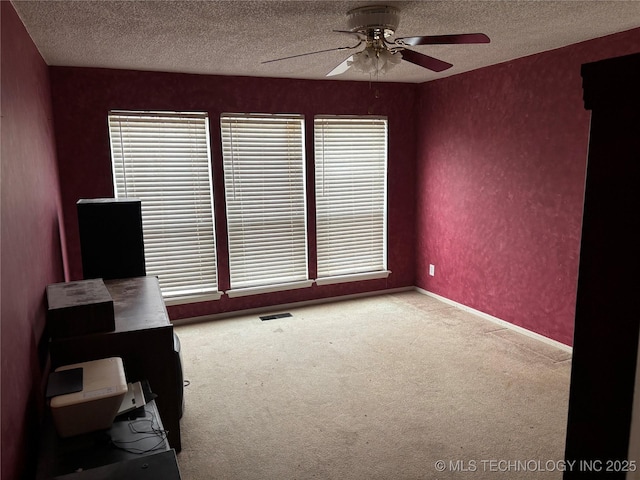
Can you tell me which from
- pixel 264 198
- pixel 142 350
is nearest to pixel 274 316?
pixel 264 198

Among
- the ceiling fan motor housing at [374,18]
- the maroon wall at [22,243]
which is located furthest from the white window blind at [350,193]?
the maroon wall at [22,243]

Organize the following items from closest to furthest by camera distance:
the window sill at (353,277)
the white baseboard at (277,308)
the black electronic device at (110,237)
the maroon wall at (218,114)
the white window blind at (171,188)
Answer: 1. the black electronic device at (110,237)
2. the maroon wall at (218,114)
3. the white window blind at (171,188)
4. the white baseboard at (277,308)
5. the window sill at (353,277)

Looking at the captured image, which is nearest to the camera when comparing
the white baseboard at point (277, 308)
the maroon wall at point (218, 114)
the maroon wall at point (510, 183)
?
the maroon wall at point (510, 183)

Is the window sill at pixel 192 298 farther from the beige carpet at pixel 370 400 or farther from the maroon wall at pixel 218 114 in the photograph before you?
the beige carpet at pixel 370 400

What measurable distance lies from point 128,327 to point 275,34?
6.39ft

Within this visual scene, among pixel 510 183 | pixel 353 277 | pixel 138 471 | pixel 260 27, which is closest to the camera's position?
pixel 138 471

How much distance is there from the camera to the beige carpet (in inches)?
96.0

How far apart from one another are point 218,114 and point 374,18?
226cm

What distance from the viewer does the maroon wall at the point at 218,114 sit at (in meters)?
3.96

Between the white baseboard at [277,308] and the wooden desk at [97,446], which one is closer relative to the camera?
the wooden desk at [97,446]

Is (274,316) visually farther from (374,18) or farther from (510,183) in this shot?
(374,18)

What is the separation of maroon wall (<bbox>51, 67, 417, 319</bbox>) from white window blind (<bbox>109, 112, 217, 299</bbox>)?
9 centimetres

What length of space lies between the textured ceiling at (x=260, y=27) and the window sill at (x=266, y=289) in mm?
2113

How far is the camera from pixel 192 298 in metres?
4.52
